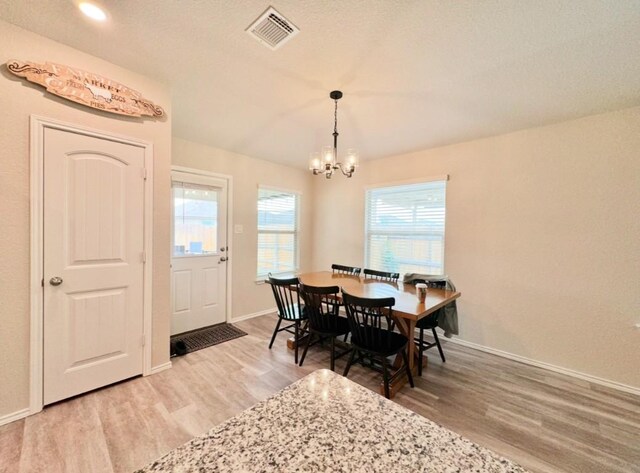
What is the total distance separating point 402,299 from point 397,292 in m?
0.26

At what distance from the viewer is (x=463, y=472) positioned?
53cm

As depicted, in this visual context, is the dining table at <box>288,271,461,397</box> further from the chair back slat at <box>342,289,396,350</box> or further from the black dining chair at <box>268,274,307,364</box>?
the black dining chair at <box>268,274,307,364</box>

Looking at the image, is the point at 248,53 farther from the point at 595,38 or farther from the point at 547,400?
the point at 547,400

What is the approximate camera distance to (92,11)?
1650mm

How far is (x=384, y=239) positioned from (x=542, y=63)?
2.63 metres

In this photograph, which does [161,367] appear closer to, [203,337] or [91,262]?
[203,337]

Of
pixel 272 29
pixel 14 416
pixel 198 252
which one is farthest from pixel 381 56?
pixel 14 416

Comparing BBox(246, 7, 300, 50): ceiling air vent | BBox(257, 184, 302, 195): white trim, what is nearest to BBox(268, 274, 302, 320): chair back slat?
BBox(257, 184, 302, 195): white trim

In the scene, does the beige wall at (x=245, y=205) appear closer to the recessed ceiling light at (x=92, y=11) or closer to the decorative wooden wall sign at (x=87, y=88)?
the decorative wooden wall sign at (x=87, y=88)

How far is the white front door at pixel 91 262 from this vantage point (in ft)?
6.48

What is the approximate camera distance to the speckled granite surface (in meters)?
0.54

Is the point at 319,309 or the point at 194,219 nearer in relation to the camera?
the point at 319,309

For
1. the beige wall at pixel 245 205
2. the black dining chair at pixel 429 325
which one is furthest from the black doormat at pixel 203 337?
the black dining chair at pixel 429 325

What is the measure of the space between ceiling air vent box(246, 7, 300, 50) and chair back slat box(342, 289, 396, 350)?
193 cm
